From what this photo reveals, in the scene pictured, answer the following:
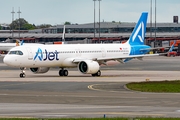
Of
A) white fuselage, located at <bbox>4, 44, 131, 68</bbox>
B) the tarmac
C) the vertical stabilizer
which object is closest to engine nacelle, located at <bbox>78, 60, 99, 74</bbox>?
white fuselage, located at <bbox>4, 44, 131, 68</bbox>

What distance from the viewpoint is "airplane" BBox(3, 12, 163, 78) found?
6081 cm

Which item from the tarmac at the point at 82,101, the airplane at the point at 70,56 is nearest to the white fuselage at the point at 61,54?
the airplane at the point at 70,56

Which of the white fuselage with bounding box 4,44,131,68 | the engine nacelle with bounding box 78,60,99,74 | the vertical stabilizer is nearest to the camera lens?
the white fuselage with bounding box 4,44,131,68

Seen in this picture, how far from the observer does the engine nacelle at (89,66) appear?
6184 cm

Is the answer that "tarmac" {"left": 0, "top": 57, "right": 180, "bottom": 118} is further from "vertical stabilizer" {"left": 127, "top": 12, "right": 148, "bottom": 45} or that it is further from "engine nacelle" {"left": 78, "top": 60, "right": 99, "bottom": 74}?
"vertical stabilizer" {"left": 127, "top": 12, "right": 148, "bottom": 45}

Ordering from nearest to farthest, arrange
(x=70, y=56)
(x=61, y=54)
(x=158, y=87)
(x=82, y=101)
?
(x=82, y=101) → (x=158, y=87) → (x=61, y=54) → (x=70, y=56)

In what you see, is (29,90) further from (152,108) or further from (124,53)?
(124,53)

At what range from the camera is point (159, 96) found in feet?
129

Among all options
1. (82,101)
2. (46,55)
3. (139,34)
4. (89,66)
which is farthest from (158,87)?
(139,34)

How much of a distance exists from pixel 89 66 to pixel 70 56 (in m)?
3.00

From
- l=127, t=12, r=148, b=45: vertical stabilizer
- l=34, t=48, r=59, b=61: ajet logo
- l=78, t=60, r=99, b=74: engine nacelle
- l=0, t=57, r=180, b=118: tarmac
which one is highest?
l=127, t=12, r=148, b=45: vertical stabilizer

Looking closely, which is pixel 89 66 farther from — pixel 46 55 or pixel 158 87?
pixel 158 87

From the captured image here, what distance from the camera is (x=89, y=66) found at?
61781 mm

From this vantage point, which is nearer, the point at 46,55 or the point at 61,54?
the point at 46,55
